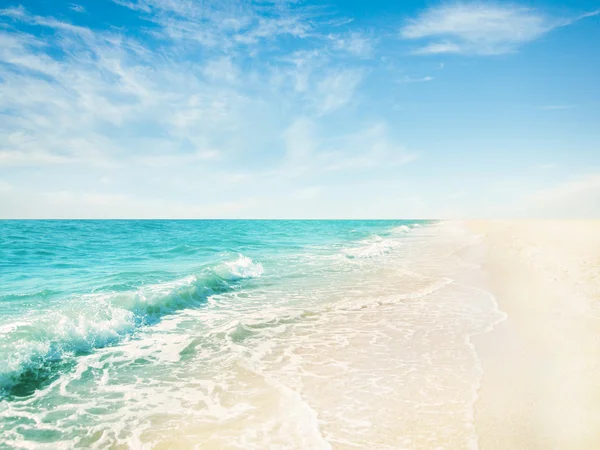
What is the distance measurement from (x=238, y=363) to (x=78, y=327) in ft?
13.1

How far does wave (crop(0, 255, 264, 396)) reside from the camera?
19.8ft

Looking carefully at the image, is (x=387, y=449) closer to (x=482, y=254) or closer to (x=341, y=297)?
(x=341, y=297)

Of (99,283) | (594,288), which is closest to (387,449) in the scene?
(594,288)

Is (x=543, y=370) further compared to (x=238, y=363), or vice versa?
(x=238, y=363)

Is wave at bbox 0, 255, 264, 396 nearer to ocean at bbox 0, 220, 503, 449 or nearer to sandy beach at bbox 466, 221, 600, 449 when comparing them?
ocean at bbox 0, 220, 503, 449

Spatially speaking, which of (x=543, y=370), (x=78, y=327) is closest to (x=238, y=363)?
(x=78, y=327)

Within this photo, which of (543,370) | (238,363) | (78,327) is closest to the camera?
(543,370)

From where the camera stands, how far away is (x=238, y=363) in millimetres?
6387

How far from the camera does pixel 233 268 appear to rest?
16.7 meters

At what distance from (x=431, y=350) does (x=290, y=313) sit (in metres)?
3.95

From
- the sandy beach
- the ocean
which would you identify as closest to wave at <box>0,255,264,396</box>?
the ocean

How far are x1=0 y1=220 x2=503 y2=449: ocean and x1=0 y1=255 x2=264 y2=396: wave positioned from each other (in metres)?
0.03

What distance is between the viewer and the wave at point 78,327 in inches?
238

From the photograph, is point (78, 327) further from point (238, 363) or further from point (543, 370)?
point (543, 370)
